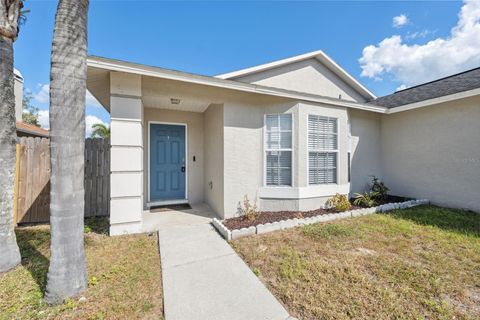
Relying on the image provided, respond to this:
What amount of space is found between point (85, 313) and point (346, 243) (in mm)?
4060

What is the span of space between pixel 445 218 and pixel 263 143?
4972mm

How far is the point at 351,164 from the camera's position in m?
6.92

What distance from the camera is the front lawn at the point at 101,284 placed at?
213cm

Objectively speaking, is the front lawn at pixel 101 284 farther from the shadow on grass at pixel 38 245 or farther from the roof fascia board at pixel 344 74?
the roof fascia board at pixel 344 74

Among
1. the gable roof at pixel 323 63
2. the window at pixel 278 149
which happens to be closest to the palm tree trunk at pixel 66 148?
the window at pixel 278 149

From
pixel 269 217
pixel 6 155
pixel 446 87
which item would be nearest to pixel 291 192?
pixel 269 217

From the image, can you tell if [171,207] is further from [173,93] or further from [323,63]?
[323,63]

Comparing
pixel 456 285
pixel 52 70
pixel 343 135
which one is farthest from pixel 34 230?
pixel 343 135

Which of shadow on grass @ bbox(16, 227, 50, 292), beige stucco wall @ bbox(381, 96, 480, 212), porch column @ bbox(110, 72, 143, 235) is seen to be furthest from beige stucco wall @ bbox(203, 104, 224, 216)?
beige stucco wall @ bbox(381, 96, 480, 212)

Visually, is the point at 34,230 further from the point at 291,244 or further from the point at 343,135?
the point at 343,135

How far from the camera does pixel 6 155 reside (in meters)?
2.82

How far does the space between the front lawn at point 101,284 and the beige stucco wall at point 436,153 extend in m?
8.07

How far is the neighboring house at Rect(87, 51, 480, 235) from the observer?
4289mm

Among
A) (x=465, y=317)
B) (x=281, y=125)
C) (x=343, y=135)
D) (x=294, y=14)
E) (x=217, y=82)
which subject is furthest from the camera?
(x=294, y=14)
